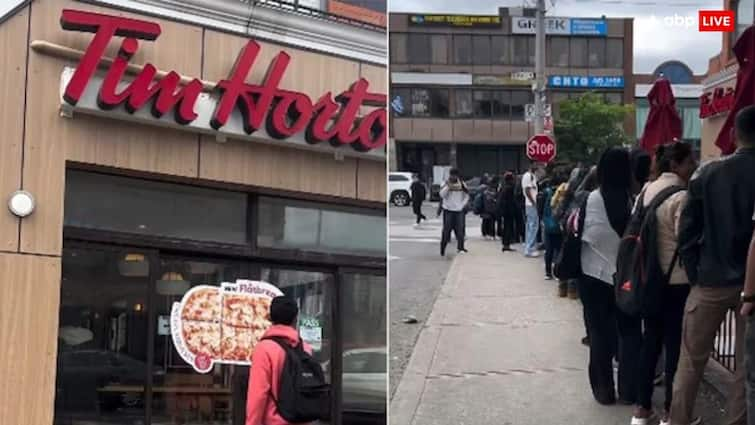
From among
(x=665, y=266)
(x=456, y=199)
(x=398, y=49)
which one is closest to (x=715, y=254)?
(x=665, y=266)

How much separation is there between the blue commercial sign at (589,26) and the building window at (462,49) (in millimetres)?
447

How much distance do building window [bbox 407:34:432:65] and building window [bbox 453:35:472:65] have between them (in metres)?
0.12

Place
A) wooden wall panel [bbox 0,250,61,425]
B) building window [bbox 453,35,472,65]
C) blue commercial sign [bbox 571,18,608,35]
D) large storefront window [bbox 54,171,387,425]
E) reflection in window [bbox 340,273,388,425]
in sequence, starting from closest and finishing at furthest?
building window [bbox 453,35,472,65] < blue commercial sign [bbox 571,18,608,35] < wooden wall panel [bbox 0,250,61,425] < large storefront window [bbox 54,171,387,425] < reflection in window [bbox 340,273,388,425]

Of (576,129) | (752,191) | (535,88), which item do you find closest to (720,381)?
(752,191)

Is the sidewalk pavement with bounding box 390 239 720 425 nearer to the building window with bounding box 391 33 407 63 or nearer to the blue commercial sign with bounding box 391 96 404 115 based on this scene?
the blue commercial sign with bounding box 391 96 404 115

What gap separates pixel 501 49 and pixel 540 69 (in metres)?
0.29

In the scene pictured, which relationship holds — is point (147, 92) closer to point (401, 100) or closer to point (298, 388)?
point (298, 388)

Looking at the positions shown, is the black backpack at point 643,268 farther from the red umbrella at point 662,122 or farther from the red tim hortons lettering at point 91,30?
the red tim hortons lettering at point 91,30

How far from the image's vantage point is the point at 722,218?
3.71 metres

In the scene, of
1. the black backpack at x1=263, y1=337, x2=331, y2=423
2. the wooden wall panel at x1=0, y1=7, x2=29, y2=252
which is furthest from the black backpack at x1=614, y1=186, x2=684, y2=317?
the wooden wall panel at x1=0, y1=7, x2=29, y2=252

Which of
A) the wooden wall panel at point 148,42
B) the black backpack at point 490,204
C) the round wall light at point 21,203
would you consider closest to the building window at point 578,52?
the wooden wall panel at point 148,42

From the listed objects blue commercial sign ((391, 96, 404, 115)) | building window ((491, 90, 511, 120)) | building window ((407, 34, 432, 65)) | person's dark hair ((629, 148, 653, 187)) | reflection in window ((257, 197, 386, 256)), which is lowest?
reflection in window ((257, 197, 386, 256))

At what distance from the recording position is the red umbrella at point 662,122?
495 centimetres

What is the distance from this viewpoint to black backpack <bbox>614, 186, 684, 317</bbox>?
4180mm
